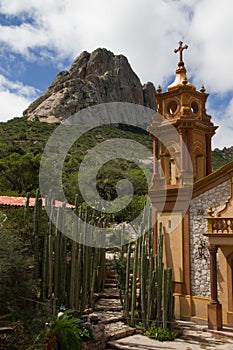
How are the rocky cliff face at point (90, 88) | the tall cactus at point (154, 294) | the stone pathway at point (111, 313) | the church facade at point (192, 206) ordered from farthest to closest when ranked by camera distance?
the rocky cliff face at point (90, 88) → the church facade at point (192, 206) → the tall cactus at point (154, 294) → the stone pathway at point (111, 313)

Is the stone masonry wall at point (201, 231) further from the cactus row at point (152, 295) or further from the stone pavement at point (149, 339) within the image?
the cactus row at point (152, 295)

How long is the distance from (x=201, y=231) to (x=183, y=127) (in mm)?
3774

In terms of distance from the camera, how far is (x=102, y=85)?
79562 mm

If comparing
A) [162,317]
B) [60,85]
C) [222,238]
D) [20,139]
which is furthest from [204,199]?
[60,85]

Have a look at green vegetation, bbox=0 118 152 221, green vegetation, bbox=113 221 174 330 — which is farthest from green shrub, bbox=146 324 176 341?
green vegetation, bbox=0 118 152 221

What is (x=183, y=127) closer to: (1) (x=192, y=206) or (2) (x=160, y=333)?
(1) (x=192, y=206)

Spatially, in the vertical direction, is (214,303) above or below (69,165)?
below

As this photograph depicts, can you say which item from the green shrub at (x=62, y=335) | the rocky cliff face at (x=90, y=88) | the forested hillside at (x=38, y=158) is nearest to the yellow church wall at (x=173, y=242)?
the green shrub at (x=62, y=335)

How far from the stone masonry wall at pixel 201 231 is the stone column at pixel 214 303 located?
0.49 m

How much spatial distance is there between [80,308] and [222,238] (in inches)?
187

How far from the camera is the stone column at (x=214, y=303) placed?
11656 millimetres

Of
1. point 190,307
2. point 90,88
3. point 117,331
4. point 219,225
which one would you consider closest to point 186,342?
point 117,331

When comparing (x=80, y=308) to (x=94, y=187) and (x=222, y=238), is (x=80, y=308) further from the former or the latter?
(x=94, y=187)

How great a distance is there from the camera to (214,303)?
38.6ft
